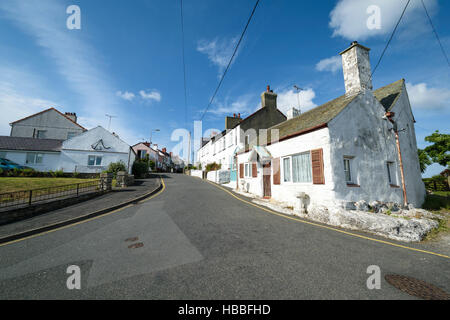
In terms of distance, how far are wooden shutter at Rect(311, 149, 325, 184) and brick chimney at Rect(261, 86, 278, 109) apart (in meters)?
15.5

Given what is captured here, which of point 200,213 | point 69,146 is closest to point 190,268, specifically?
point 200,213

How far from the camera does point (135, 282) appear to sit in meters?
3.09

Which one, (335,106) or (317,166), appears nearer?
(317,166)

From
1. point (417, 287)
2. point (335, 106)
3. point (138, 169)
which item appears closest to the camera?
point (417, 287)

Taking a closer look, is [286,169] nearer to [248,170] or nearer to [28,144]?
[248,170]

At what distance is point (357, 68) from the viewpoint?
30.5 ft

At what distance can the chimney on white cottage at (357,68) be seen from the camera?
930 centimetres

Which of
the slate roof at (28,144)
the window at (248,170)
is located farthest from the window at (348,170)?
the slate roof at (28,144)

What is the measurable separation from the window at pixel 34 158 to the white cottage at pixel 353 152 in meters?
28.2

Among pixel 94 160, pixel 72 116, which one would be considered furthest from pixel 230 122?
pixel 72 116

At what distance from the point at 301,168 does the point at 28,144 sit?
109 ft

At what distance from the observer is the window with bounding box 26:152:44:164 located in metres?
21.7

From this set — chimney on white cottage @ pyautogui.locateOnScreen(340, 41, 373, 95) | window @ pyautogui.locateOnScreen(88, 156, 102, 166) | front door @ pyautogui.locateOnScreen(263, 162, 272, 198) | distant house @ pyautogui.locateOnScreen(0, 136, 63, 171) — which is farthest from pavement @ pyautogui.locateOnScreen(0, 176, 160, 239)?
Result: distant house @ pyautogui.locateOnScreen(0, 136, 63, 171)
